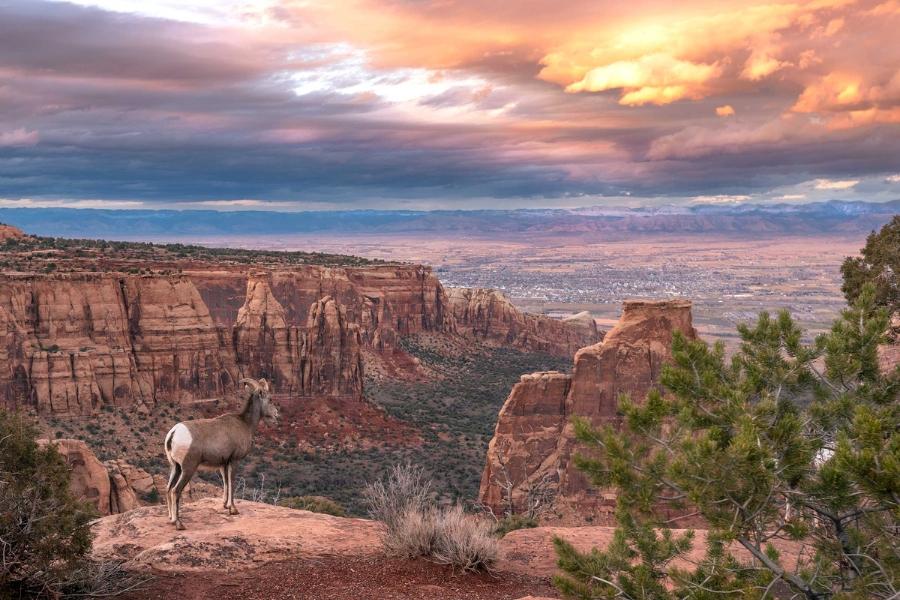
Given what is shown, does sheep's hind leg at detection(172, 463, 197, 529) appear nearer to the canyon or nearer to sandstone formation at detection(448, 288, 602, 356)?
the canyon

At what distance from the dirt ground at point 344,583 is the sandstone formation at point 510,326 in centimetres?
10703

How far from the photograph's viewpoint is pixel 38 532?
11242mm

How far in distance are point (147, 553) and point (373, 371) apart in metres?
77.5

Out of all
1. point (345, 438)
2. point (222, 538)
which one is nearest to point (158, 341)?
point (345, 438)

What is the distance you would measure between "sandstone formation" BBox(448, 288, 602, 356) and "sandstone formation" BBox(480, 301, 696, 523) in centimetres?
8251

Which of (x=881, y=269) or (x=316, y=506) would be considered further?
(x=881, y=269)

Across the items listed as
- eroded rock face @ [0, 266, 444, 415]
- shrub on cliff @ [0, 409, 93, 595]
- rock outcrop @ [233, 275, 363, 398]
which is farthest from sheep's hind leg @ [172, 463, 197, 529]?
rock outcrop @ [233, 275, 363, 398]

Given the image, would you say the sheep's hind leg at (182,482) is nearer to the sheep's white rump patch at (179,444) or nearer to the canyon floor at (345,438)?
the sheep's white rump patch at (179,444)

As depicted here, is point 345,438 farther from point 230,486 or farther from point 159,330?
point 230,486

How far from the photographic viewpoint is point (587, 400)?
38062 millimetres

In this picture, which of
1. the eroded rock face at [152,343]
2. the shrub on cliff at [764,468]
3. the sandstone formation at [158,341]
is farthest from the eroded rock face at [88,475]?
the eroded rock face at [152,343]

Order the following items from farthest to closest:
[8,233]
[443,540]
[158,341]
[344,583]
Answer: [8,233] < [158,341] < [443,540] < [344,583]

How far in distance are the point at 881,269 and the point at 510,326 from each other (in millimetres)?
93425

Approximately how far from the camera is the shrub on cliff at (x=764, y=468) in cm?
899
